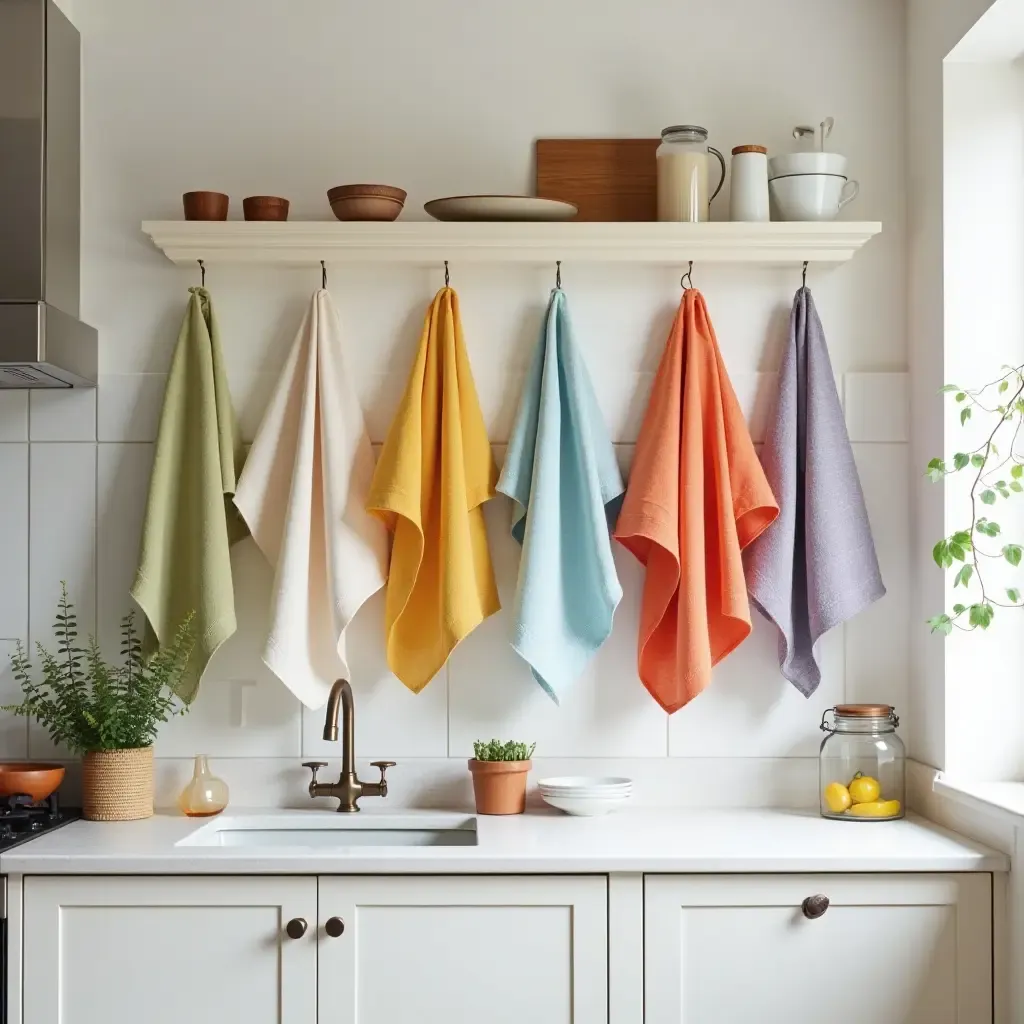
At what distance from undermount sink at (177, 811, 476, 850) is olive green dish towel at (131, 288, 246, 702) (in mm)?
274

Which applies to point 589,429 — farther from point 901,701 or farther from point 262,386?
point 901,701

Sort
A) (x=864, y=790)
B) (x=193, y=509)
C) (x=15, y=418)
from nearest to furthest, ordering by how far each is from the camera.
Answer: (x=864, y=790), (x=193, y=509), (x=15, y=418)

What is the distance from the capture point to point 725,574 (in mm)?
2365

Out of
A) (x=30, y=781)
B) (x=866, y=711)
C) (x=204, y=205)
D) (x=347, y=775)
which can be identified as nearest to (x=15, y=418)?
(x=204, y=205)

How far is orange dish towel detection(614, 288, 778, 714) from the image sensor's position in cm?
236

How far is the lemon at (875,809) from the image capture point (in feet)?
7.55

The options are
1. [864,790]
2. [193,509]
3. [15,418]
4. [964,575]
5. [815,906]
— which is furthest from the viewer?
[15,418]

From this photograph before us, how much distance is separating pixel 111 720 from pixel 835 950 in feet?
4.27


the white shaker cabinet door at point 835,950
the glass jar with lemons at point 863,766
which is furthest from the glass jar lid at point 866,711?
the white shaker cabinet door at point 835,950

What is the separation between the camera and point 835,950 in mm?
2012

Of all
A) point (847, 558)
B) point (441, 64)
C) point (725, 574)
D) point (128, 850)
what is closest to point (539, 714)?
point (725, 574)

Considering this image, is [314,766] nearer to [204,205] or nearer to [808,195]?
[204,205]

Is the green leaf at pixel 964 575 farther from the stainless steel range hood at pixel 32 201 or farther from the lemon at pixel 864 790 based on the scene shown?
the stainless steel range hood at pixel 32 201

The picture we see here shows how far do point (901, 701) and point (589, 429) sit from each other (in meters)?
0.82
